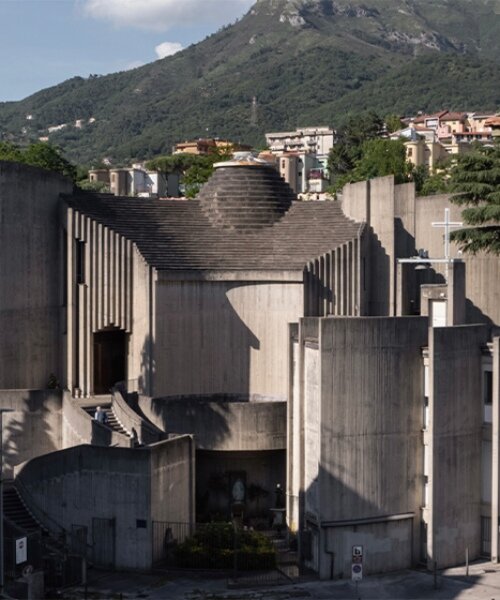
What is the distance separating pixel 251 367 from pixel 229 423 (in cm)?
395

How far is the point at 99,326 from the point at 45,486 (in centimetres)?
877

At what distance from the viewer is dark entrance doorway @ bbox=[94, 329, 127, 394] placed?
43000mm

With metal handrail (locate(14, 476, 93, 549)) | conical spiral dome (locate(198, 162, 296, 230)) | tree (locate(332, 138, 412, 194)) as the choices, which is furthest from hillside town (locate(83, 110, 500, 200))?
metal handrail (locate(14, 476, 93, 549))

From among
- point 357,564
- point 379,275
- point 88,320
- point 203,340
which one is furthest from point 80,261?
point 357,564

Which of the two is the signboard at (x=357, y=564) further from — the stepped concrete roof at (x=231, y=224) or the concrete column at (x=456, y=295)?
the stepped concrete roof at (x=231, y=224)

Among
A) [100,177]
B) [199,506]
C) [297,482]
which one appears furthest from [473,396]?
[100,177]

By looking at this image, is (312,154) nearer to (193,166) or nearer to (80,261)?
(193,166)

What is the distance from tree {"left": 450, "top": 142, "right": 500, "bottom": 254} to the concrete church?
3.69ft

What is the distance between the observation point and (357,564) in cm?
Result: 2919

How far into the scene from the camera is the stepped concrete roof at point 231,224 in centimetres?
4200

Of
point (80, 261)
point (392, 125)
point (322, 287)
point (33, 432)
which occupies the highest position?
point (392, 125)

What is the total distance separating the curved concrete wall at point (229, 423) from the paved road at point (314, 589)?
277 inches

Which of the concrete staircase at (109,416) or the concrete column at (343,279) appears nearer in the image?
the concrete staircase at (109,416)

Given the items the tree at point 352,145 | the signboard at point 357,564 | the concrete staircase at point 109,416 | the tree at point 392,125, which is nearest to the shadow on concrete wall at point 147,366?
the concrete staircase at point 109,416
